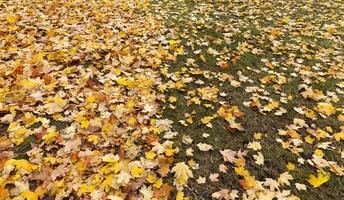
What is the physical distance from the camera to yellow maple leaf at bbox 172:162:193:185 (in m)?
3.45

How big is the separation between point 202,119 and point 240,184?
1109 millimetres

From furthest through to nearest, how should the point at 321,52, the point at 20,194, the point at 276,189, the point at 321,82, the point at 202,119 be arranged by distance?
1. the point at 321,52
2. the point at 321,82
3. the point at 202,119
4. the point at 276,189
5. the point at 20,194

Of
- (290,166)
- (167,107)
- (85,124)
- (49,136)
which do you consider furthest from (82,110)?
(290,166)

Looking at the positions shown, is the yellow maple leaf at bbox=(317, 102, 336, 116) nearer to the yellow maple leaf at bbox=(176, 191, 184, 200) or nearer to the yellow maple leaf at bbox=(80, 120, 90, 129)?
the yellow maple leaf at bbox=(176, 191, 184, 200)

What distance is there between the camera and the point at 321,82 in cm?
526

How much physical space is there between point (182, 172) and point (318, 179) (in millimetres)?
1488

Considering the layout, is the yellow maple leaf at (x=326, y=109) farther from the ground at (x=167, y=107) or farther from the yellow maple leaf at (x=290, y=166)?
the yellow maple leaf at (x=290, y=166)

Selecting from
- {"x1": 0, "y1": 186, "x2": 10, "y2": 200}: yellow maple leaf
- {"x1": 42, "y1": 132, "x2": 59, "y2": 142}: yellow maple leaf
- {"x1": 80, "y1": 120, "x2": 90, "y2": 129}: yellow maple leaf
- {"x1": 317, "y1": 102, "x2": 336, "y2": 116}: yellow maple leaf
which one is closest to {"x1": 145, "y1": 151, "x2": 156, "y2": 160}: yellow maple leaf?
{"x1": 80, "y1": 120, "x2": 90, "y2": 129}: yellow maple leaf

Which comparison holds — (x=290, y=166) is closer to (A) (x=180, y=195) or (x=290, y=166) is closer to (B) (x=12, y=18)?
(A) (x=180, y=195)

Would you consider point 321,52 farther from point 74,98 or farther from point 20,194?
point 20,194

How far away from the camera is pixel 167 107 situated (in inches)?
177

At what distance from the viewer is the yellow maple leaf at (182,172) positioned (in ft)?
11.3

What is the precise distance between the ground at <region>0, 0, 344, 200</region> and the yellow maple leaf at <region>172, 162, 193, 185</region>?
13 mm

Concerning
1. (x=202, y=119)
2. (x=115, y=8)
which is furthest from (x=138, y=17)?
(x=202, y=119)
